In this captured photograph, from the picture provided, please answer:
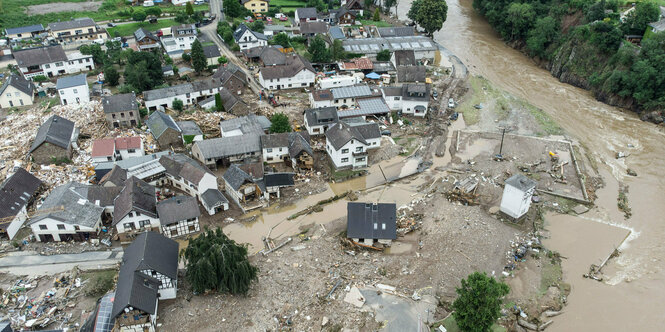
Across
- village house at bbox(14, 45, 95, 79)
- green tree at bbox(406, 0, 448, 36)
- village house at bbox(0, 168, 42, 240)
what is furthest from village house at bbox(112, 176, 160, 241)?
green tree at bbox(406, 0, 448, 36)

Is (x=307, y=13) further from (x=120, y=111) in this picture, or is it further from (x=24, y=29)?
(x=24, y=29)

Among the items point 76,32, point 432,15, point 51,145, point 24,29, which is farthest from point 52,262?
point 432,15

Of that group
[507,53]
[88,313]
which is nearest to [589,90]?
[507,53]

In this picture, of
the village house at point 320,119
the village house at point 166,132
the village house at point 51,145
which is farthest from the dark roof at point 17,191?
the village house at point 320,119

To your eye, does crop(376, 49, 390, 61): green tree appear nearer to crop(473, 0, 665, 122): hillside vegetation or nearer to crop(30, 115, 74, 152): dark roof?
crop(473, 0, 665, 122): hillside vegetation

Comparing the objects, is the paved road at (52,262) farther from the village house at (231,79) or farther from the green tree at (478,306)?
the village house at (231,79)

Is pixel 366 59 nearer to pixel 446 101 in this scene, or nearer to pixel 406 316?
pixel 446 101
